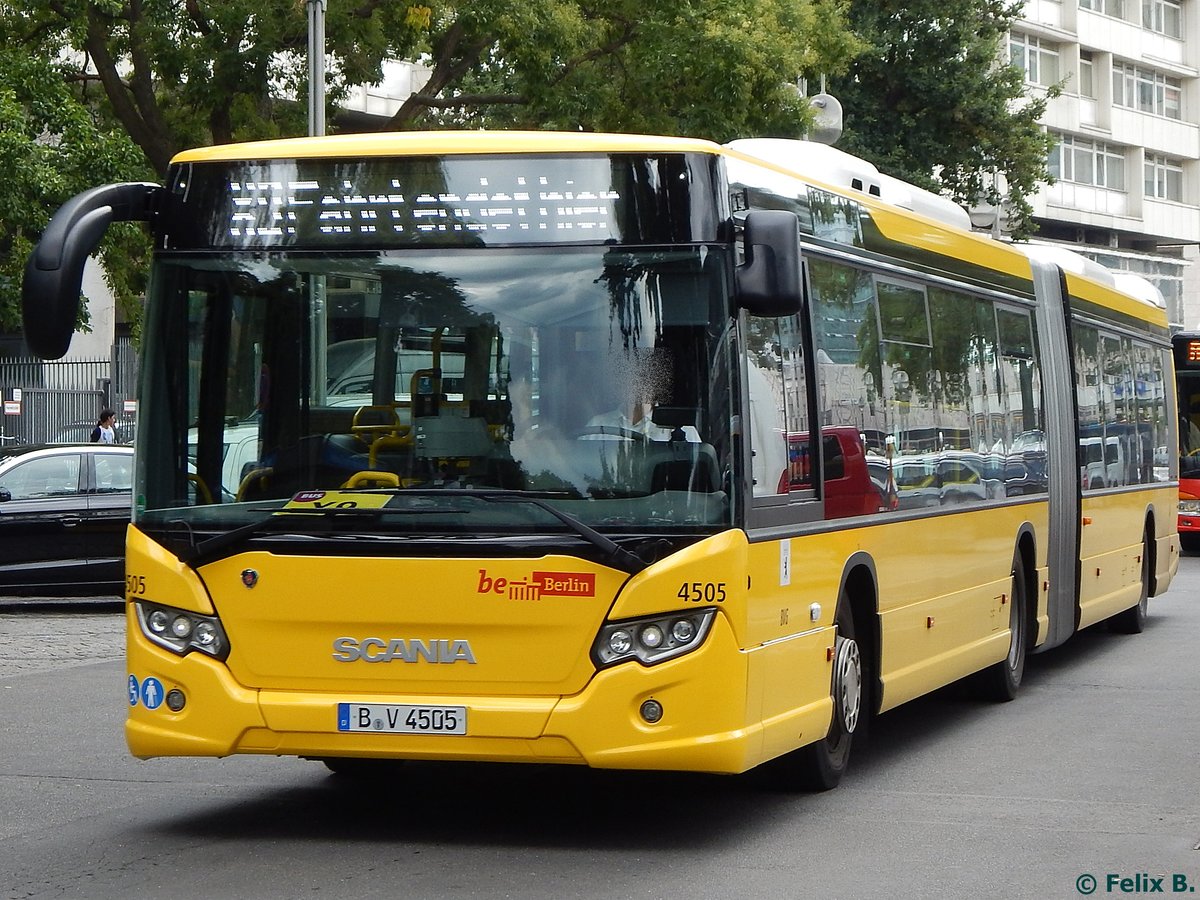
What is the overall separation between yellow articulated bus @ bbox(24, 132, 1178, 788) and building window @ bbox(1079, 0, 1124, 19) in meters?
55.4

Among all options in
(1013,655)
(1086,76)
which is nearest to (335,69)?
(1013,655)

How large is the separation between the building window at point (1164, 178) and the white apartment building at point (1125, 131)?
0.03 meters

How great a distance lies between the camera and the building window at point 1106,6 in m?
A: 61.0

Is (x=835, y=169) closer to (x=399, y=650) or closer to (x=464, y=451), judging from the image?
(x=464, y=451)

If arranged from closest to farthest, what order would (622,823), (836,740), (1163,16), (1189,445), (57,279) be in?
(57,279) < (622,823) < (836,740) < (1189,445) < (1163,16)

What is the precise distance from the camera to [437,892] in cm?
699

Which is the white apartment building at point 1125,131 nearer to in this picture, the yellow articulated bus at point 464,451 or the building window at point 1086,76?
the building window at point 1086,76

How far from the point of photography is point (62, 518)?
19.3 metres

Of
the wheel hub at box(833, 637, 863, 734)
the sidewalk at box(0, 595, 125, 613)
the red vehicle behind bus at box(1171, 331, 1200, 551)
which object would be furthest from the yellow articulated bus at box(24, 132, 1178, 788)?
the red vehicle behind bus at box(1171, 331, 1200, 551)

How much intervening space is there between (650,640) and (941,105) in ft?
111

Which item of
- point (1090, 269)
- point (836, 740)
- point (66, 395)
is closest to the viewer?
point (836, 740)

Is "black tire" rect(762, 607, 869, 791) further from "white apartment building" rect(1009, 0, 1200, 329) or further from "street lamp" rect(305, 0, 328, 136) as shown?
"white apartment building" rect(1009, 0, 1200, 329)

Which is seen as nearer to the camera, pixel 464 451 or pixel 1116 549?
pixel 464 451

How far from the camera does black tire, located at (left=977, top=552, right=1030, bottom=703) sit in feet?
42.3
